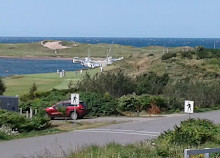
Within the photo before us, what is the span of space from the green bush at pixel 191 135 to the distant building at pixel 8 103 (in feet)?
44.7

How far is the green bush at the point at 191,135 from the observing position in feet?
52.4

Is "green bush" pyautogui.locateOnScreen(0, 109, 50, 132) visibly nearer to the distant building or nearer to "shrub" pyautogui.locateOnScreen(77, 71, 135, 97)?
the distant building

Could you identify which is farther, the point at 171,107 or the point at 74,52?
the point at 74,52

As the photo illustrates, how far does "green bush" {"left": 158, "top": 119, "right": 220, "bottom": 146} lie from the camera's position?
15977 millimetres

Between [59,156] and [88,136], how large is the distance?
24.9ft

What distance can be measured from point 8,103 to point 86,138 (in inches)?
395

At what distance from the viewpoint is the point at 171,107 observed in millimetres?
33281

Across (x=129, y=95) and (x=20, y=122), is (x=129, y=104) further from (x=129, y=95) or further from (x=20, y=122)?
(x=20, y=122)

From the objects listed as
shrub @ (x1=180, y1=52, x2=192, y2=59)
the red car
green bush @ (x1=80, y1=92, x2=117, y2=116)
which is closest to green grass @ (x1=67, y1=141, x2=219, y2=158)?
the red car

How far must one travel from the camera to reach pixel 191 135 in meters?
16.4

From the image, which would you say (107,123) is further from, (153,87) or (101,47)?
(101,47)

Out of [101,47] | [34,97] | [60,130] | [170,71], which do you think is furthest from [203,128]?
[101,47]

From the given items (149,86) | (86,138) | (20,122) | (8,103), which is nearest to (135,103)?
(149,86)

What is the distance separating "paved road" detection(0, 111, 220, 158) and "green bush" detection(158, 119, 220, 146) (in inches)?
90.6
